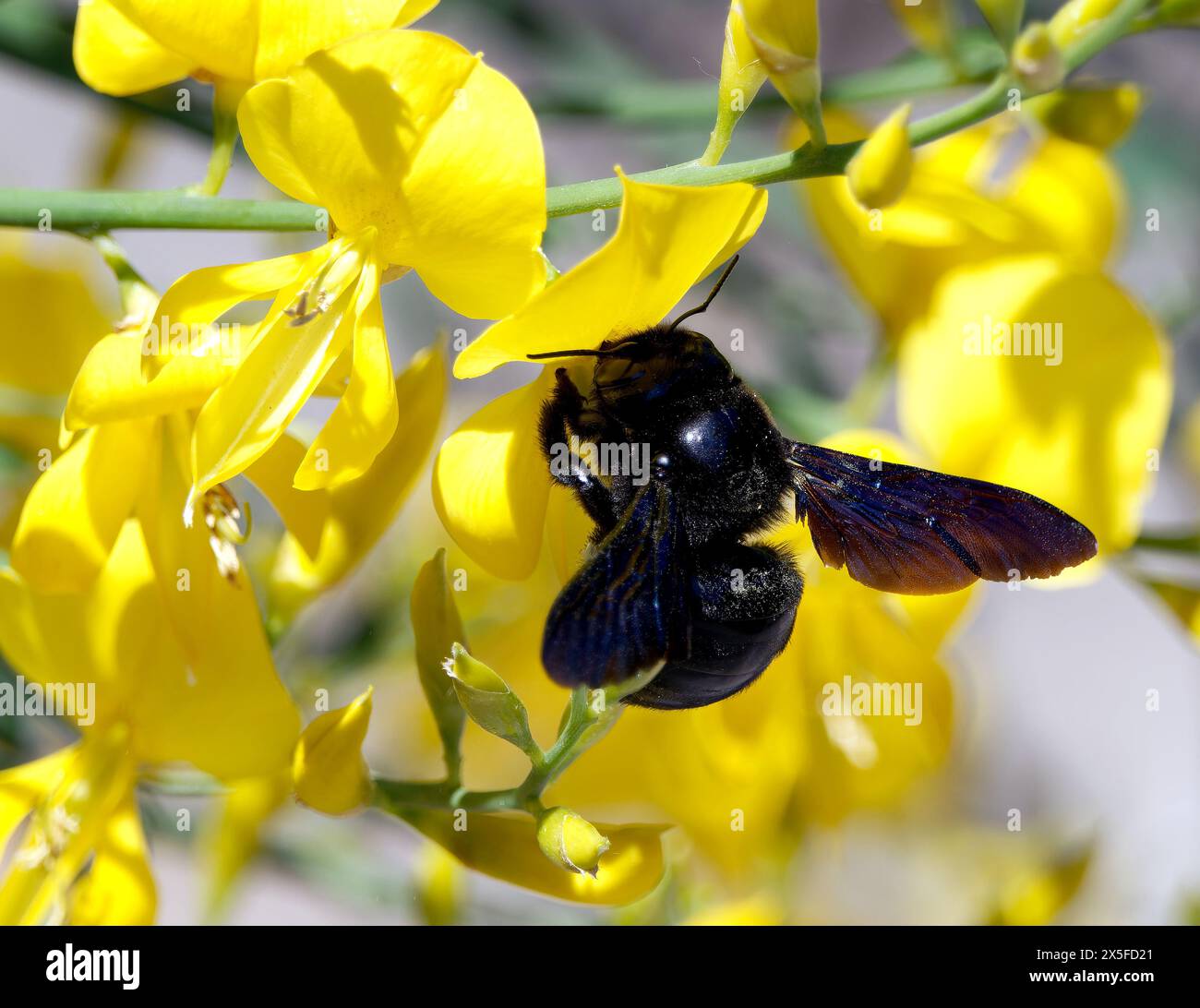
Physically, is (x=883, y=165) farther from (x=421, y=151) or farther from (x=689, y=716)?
(x=689, y=716)

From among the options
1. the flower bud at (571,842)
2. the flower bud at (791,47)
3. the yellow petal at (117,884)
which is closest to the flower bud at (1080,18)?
the flower bud at (791,47)

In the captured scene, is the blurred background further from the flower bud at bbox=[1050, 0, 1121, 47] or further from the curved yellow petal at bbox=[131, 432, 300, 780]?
the flower bud at bbox=[1050, 0, 1121, 47]

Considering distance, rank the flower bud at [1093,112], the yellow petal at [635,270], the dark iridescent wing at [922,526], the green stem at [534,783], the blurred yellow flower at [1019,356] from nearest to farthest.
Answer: the yellow petal at [635,270] → the green stem at [534,783] → the dark iridescent wing at [922,526] → the flower bud at [1093,112] → the blurred yellow flower at [1019,356]

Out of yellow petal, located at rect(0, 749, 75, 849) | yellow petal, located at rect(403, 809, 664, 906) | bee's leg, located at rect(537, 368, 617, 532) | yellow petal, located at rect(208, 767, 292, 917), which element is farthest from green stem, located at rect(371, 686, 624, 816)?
yellow petal, located at rect(208, 767, 292, 917)

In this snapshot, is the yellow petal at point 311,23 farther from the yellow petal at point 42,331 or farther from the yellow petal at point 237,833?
the yellow petal at point 237,833

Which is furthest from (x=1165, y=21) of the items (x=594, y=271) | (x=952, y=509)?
(x=594, y=271)
